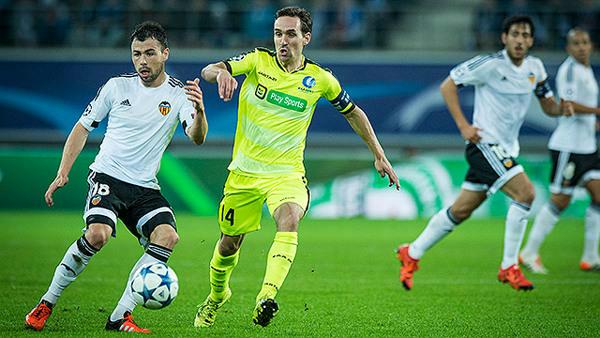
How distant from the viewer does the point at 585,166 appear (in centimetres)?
1211

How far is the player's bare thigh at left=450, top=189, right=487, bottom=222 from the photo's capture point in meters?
10.1

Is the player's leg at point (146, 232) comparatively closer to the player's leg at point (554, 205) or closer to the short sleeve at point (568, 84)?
the player's leg at point (554, 205)

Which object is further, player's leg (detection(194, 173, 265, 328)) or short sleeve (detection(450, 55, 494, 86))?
short sleeve (detection(450, 55, 494, 86))

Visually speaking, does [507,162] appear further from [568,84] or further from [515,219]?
[568,84]

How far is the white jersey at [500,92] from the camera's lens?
399 inches

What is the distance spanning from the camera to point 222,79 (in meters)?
6.82

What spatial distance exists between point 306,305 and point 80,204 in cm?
1179

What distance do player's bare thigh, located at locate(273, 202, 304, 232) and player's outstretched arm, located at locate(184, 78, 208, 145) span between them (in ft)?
2.55

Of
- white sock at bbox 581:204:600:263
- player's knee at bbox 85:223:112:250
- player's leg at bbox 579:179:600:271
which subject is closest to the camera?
player's knee at bbox 85:223:112:250

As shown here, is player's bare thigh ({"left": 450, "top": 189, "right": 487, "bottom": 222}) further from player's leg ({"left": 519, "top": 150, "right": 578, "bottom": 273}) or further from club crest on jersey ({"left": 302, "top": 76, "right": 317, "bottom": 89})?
club crest on jersey ({"left": 302, "top": 76, "right": 317, "bottom": 89})

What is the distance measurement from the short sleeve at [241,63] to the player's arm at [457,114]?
295cm

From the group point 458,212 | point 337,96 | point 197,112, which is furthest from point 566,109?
point 197,112

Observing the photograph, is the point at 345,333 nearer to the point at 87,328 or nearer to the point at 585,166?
the point at 87,328

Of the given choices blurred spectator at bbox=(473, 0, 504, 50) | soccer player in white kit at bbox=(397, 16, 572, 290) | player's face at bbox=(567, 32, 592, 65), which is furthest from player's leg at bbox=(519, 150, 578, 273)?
blurred spectator at bbox=(473, 0, 504, 50)
